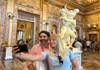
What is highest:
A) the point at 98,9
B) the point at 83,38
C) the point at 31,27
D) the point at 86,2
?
the point at 86,2

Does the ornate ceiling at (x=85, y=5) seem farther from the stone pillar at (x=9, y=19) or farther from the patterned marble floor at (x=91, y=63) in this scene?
the patterned marble floor at (x=91, y=63)

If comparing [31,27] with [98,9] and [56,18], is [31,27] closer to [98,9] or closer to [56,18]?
[56,18]

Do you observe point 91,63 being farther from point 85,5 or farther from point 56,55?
point 85,5

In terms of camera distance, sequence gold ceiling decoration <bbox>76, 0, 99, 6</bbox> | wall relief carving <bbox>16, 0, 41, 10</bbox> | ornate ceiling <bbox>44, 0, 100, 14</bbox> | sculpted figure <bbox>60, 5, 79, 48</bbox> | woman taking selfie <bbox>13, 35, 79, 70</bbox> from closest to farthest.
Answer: woman taking selfie <bbox>13, 35, 79, 70</bbox> → sculpted figure <bbox>60, 5, 79, 48</bbox> → wall relief carving <bbox>16, 0, 41, 10</bbox> → ornate ceiling <bbox>44, 0, 100, 14</bbox> → gold ceiling decoration <bbox>76, 0, 99, 6</bbox>

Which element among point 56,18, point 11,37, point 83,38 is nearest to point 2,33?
point 11,37

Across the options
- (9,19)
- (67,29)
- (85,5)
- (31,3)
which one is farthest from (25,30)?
(85,5)

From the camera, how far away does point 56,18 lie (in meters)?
13.4

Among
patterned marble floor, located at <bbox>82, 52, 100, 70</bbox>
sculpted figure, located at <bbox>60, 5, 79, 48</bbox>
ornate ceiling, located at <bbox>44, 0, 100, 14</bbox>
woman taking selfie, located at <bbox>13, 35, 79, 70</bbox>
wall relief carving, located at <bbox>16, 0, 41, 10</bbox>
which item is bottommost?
patterned marble floor, located at <bbox>82, 52, 100, 70</bbox>

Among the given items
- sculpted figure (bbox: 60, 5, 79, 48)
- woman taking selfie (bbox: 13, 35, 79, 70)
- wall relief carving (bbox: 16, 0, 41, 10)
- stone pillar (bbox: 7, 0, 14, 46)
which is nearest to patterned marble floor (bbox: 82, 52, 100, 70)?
sculpted figure (bbox: 60, 5, 79, 48)

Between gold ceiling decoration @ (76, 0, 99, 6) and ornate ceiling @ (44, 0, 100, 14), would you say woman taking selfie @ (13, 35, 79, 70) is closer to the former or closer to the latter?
ornate ceiling @ (44, 0, 100, 14)

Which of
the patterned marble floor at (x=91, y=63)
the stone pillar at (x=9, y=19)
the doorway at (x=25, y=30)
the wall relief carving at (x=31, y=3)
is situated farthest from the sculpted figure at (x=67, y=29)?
the doorway at (x=25, y=30)

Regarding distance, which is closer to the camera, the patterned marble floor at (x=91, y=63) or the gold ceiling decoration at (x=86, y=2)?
the patterned marble floor at (x=91, y=63)

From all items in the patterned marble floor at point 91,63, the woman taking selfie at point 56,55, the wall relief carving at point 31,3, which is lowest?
the patterned marble floor at point 91,63

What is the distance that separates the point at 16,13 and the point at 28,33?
3.28m
